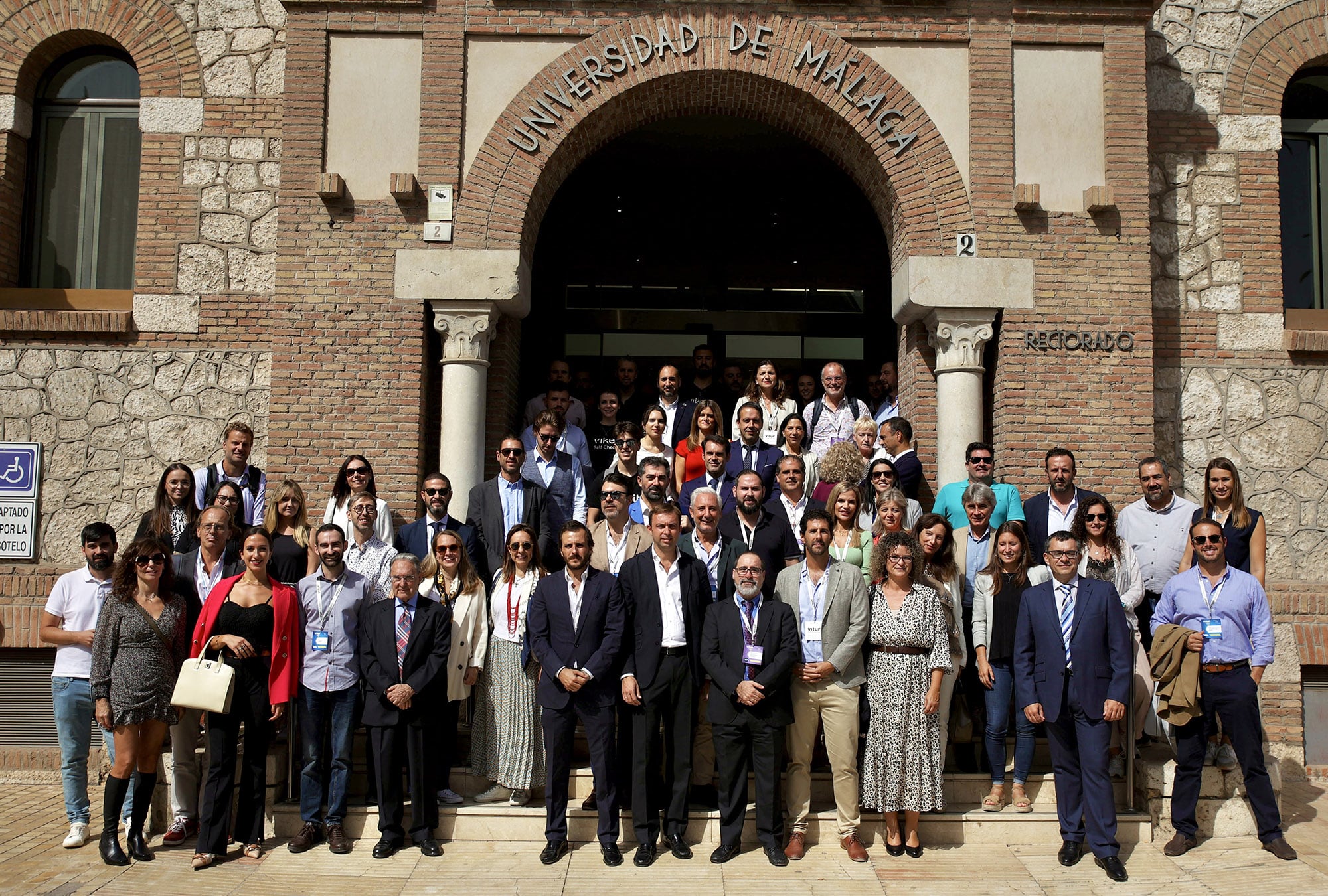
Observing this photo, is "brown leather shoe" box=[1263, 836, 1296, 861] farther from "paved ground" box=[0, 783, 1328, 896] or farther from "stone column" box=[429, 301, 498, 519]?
"stone column" box=[429, 301, 498, 519]

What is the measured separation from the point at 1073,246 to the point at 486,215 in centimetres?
505

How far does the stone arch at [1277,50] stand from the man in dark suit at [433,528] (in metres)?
7.98

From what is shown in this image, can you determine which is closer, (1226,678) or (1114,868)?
(1114,868)

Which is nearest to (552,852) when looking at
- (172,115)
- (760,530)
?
(760,530)

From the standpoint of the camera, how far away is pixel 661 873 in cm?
633

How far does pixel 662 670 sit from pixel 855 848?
1518mm

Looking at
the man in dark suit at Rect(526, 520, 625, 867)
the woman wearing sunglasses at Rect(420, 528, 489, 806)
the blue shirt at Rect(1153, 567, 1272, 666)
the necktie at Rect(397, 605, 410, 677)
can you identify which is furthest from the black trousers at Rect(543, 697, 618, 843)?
the blue shirt at Rect(1153, 567, 1272, 666)

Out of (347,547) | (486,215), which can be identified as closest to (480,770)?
(347,547)

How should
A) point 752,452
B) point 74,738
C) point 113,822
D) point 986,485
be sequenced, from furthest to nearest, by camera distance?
point 752,452, point 986,485, point 74,738, point 113,822

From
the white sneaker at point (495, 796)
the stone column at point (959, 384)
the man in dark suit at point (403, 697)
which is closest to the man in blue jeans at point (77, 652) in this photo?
the man in dark suit at point (403, 697)

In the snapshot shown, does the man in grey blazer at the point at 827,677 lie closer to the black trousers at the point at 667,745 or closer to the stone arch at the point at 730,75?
the black trousers at the point at 667,745

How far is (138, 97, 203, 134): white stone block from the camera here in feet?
33.4

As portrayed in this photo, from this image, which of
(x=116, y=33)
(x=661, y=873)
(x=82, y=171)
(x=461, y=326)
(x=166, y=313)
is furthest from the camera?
(x=82, y=171)

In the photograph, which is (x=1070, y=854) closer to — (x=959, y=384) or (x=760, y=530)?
(x=760, y=530)
